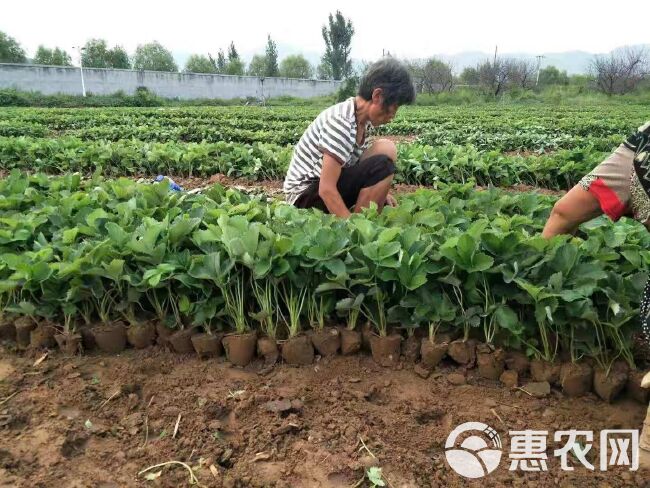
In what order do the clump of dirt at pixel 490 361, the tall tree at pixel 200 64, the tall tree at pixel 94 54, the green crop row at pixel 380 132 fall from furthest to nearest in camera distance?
1. the tall tree at pixel 200 64
2. the tall tree at pixel 94 54
3. the green crop row at pixel 380 132
4. the clump of dirt at pixel 490 361

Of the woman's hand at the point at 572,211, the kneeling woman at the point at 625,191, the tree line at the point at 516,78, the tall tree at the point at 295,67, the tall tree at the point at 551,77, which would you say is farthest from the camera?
the tall tree at the point at 295,67

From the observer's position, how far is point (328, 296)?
2.52 m

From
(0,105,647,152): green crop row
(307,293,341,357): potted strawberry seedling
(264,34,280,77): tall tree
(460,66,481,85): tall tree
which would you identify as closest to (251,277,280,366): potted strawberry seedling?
(307,293,341,357): potted strawberry seedling

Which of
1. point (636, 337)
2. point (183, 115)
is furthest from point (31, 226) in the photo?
point (183, 115)

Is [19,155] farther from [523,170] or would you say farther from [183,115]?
[183,115]

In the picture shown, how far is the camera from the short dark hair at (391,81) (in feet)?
10.4

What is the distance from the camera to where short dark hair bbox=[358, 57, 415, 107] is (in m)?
3.16

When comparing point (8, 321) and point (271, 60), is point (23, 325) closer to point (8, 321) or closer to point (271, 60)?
point (8, 321)

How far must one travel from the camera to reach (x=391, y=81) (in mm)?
3166

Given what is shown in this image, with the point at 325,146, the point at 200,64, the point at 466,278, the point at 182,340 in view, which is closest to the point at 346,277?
the point at 466,278

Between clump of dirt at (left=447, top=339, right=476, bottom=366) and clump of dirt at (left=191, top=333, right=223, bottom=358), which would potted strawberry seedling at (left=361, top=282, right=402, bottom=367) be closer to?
clump of dirt at (left=447, top=339, right=476, bottom=366)

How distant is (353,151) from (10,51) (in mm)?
55656

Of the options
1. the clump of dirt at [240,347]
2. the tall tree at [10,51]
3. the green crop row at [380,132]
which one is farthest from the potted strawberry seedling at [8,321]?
the tall tree at [10,51]

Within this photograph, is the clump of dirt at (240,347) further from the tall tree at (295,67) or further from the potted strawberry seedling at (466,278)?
the tall tree at (295,67)
